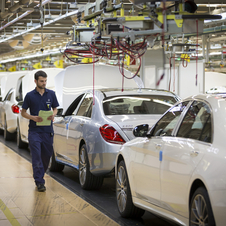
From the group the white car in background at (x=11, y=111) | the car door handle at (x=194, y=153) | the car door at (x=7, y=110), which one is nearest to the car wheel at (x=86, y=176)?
the car door handle at (x=194, y=153)

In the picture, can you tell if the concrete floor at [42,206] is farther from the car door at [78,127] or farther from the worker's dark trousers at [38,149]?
the car door at [78,127]

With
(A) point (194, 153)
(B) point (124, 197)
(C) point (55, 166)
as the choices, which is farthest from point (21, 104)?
(A) point (194, 153)

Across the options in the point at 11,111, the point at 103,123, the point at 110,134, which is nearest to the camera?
the point at 110,134

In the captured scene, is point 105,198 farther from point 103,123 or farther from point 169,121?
point 169,121

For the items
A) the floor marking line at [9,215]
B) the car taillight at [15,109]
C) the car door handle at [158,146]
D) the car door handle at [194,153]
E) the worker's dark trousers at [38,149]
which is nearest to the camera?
the car door handle at [194,153]

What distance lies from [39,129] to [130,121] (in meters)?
1.56

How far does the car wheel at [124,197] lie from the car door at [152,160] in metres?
0.32

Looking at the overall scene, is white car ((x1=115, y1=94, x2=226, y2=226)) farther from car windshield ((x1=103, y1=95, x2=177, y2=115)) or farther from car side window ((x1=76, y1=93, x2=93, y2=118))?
car side window ((x1=76, y1=93, x2=93, y2=118))

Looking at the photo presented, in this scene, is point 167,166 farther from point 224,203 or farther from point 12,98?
point 12,98

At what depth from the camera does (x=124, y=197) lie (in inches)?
234

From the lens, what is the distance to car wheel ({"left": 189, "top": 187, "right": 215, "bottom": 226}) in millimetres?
3850

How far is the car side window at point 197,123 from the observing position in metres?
4.25

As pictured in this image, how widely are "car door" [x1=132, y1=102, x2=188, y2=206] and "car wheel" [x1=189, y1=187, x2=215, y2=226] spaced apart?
0.76 m

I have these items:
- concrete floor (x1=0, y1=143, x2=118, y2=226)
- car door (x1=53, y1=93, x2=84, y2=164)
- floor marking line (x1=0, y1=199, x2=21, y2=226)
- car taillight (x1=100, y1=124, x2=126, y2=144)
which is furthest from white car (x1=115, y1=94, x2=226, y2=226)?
car door (x1=53, y1=93, x2=84, y2=164)
